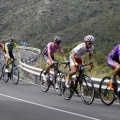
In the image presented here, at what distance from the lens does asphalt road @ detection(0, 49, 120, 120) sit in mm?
9541

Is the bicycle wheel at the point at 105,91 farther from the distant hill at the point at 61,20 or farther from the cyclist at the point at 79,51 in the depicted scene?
the distant hill at the point at 61,20

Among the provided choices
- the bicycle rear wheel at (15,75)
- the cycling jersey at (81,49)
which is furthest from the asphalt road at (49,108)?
the bicycle rear wheel at (15,75)

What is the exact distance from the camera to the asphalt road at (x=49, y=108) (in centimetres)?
954

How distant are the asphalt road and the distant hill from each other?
6872 cm

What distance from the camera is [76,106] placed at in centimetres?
1138

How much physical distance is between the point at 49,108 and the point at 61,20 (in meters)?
91.5

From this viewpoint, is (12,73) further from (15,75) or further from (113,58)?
(113,58)

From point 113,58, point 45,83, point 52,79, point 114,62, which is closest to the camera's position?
point 114,62

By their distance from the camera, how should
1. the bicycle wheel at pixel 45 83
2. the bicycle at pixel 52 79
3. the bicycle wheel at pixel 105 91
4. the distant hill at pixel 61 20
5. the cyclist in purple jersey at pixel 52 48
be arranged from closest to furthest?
the bicycle wheel at pixel 105 91 < the cyclist in purple jersey at pixel 52 48 < the bicycle at pixel 52 79 < the bicycle wheel at pixel 45 83 < the distant hill at pixel 61 20

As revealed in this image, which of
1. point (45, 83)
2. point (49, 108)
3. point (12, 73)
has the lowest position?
point (49, 108)

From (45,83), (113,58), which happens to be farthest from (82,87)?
(45,83)

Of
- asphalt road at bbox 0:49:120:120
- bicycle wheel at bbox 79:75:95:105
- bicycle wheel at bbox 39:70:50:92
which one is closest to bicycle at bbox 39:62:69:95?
bicycle wheel at bbox 39:70:50:92

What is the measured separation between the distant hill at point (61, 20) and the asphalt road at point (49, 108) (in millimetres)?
68723

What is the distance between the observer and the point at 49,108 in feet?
35.9
